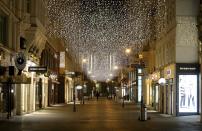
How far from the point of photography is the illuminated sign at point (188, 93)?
3781 cm

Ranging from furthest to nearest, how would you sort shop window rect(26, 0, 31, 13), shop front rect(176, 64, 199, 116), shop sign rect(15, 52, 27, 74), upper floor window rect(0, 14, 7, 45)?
1. shop window rect(26, 0, 31, 13)
2. shop front rect(176, 64, 199, 116)
3. upper floor window rect(0, 14, 7, 45)
4. shop sign rect(15, 52, 27, 74)

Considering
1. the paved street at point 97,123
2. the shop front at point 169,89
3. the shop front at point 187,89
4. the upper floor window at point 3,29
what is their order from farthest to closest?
the shop front at point 169,89 < the shop front at point 187,89 < the upper floor window at point 3,29 < the paved street at point 97,123

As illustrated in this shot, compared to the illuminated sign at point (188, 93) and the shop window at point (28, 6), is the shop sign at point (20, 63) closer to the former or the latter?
the shop window at point (28, 6)

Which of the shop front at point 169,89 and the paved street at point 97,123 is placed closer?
the paved street at point 97,123

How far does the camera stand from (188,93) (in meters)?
37.8

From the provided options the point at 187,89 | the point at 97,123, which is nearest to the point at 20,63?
the point at 97,123

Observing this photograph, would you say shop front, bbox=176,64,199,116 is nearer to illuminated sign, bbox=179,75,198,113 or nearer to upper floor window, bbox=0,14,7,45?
illuminated sign, bbox=179,75,198,113

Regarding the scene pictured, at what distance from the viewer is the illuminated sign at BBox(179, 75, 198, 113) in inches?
1489

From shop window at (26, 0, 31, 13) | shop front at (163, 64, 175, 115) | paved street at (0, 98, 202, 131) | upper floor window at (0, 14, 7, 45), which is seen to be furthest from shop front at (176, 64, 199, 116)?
upper floor window at (0, 14, 7, 45)

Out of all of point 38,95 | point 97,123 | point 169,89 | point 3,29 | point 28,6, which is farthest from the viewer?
point 38,95

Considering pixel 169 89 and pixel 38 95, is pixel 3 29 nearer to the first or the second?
pixel 169 89

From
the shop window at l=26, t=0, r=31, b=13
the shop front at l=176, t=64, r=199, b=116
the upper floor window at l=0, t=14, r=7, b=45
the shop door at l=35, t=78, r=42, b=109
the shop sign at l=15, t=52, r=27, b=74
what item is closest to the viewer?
the shop sign at l=15, t=52, r=27, b=74

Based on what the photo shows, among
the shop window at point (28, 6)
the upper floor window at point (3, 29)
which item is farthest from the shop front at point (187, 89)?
the upper floor window at point (3, 29)

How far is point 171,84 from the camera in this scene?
39.6m
